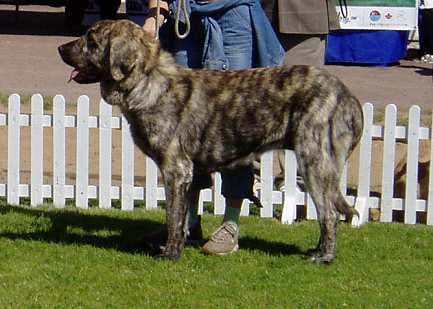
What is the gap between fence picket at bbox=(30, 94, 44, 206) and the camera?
28.4 feet

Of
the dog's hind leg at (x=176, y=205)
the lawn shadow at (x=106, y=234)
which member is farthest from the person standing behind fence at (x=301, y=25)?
the dog's hind leg at (x=176, y=205)

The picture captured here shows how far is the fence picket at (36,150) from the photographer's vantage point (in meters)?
8.65

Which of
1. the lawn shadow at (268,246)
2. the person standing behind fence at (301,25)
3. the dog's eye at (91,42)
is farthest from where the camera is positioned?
the person standing behind fence at (301,25)

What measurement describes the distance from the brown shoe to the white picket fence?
149cm

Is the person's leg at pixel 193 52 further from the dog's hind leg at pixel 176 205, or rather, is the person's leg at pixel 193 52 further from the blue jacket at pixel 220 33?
the dog's hind leg at pixel 176 205

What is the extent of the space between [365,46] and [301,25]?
35.4 ft

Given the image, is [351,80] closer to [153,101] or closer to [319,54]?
[319,54]

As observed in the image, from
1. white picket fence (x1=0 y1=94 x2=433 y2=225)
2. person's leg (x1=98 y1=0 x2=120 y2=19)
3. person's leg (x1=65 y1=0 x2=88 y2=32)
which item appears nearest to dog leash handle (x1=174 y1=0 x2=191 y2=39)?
white picket fence (x1=0 y1=94 x2=433 y2=225)

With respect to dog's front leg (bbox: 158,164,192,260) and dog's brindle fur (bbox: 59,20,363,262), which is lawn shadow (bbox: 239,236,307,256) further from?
dog's front leg (bbox: 158,164,192,260)

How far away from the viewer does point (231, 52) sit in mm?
6879

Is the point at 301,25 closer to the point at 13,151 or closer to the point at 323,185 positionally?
the point at 323,185

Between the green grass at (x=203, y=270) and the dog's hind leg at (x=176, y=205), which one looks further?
the dog's hind leg at (x=176, y=205)

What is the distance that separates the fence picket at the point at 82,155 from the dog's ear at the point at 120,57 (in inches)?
92.7

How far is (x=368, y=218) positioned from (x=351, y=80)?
815 cm
